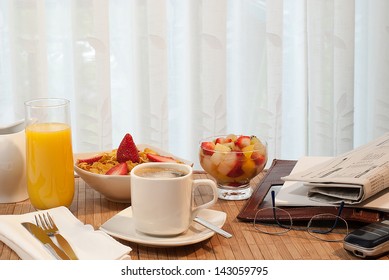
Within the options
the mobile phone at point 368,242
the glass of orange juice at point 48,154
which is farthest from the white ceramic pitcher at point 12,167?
the mobile phone at point 368,242

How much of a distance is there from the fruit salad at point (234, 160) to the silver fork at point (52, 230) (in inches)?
12.6

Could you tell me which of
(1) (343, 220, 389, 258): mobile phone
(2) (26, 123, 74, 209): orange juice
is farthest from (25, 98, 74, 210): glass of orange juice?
(1) (343, 220, 389, 258): mobile phone

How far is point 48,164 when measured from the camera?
123 centimetres

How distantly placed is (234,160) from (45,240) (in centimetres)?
39

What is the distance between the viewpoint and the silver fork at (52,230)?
1.04 metres

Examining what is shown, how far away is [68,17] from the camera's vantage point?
2.27m

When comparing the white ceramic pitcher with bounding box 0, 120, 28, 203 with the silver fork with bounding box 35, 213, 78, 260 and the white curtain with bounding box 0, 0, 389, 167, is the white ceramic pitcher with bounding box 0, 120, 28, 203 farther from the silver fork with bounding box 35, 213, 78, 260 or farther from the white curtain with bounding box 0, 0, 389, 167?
the white curtain with bounding box 0, 0, 389, 167

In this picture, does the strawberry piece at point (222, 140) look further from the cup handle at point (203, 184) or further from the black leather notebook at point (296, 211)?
the cup handle at point (203, 184)

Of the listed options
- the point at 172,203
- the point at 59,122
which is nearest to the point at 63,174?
the point at 59,122

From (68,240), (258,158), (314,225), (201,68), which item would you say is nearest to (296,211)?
(314,225)

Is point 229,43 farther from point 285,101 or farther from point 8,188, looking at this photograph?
point 8,188

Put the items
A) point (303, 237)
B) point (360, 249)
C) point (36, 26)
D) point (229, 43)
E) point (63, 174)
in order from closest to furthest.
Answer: point (360, 249) < point (303, 237) < point (63, 174) < point (36, 26) < point (229, 43)

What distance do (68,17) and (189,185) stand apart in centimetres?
132

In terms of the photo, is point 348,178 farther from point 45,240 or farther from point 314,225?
point 45,240
